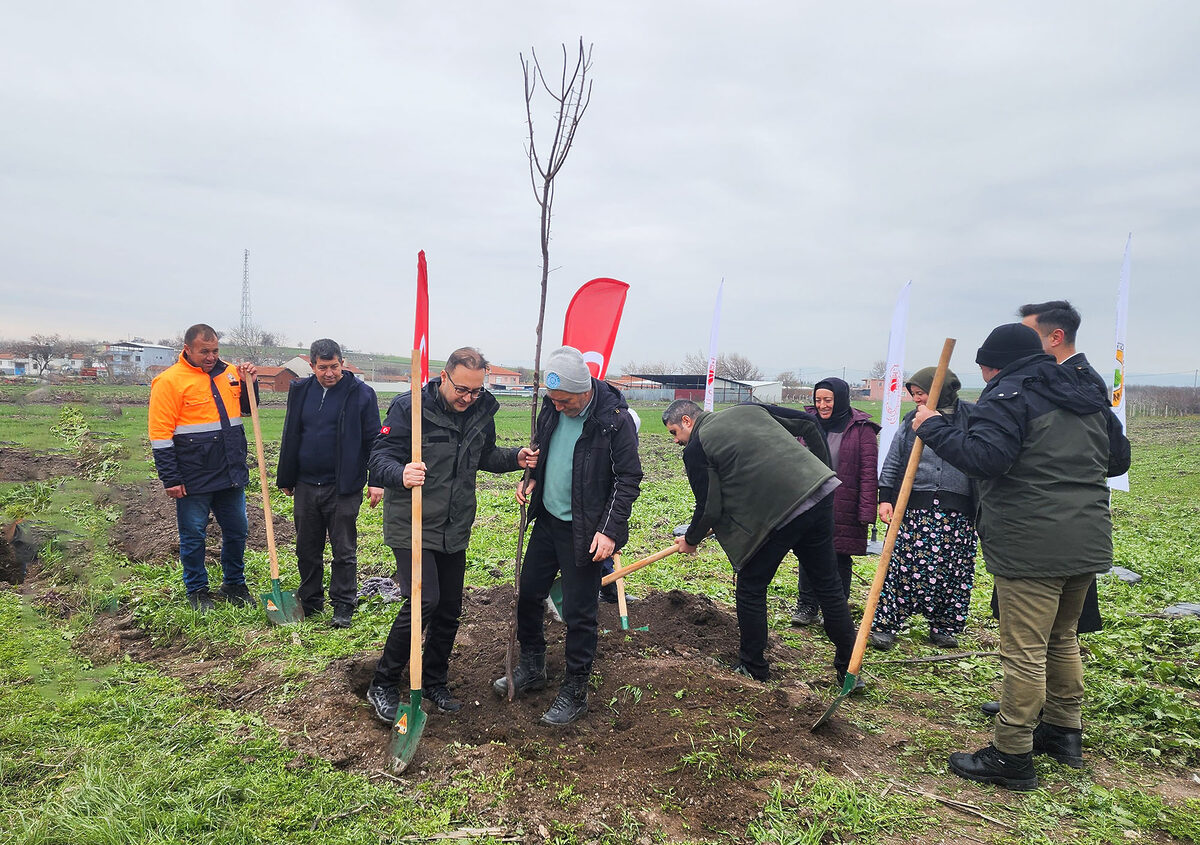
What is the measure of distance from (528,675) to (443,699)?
0.55 meters

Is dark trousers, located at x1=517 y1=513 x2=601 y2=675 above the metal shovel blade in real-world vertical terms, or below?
above

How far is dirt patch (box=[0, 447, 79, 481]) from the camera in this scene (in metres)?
10.5

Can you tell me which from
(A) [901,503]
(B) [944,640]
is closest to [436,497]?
(A) [901,503]

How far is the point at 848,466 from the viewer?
18.5ft

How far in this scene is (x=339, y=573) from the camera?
5.49m

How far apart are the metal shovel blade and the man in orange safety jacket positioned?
35 centimetres

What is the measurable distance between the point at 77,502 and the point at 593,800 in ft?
8.63

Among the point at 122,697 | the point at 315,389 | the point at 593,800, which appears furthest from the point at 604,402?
the point at 122,697

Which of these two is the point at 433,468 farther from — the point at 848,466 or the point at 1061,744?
the point at 1061,744

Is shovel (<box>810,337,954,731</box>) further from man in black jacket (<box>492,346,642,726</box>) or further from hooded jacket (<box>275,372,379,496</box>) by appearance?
hooded jacket (<box>275,372,379,496</box>)

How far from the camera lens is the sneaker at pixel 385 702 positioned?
3.79 meters

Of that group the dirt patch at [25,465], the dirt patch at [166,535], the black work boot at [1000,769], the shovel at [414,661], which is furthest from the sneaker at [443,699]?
the dirt patch at [25,465]

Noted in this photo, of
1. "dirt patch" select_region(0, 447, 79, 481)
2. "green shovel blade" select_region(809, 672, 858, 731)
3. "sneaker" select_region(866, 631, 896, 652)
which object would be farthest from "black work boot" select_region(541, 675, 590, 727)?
"dirt patch" select_region(0, 447, 79, 481)

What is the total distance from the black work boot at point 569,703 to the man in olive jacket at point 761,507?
1159 mm
